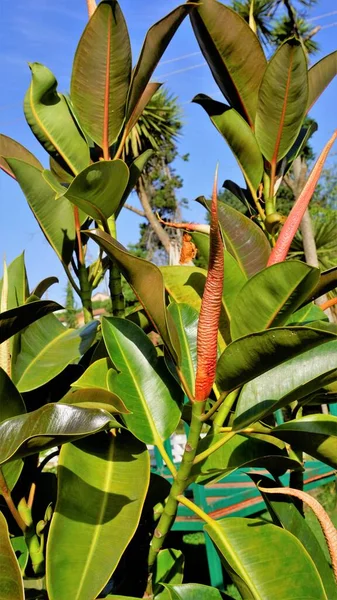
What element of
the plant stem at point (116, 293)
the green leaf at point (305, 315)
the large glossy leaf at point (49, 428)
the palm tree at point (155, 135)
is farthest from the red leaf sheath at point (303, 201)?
the palm tree at point (155, 135)

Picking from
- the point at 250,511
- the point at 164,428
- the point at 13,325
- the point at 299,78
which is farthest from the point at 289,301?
the point at 250,511

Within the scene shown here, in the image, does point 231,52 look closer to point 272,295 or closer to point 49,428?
point 272,295

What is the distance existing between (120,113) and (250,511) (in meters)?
3.11

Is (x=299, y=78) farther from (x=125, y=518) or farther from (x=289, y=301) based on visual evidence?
(x=125, y=518)

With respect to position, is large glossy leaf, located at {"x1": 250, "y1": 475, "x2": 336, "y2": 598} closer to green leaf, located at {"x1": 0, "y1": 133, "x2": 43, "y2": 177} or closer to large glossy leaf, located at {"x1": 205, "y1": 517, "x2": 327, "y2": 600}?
large glossy leaf, located at {"x1": 205, "y1": 517, "x2": 327, "y2": 600}

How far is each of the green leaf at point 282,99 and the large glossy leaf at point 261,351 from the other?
575 millimetres

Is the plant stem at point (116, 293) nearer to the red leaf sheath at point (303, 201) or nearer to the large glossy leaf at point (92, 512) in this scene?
the large glossy leaf at point (92, 512)

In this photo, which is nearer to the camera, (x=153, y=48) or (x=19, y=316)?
(x=19, y=316)

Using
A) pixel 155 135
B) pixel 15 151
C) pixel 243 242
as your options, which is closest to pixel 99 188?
pixel 243 242

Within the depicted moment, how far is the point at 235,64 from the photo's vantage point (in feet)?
3.51

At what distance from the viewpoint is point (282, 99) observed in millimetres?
1013

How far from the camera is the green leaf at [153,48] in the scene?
913mm

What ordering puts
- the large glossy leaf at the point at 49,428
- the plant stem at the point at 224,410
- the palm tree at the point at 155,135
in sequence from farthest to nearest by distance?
the palm tree at the point at 155,135
the plant stem at the point at 224,410
the large glossy leaf at the point at 49,428

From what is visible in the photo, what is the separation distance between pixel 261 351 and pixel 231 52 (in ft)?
2.24
